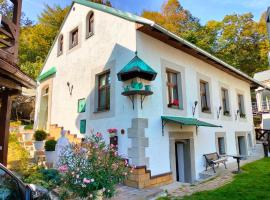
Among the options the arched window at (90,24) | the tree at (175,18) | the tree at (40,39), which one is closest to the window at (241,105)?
the arched window at (90,24)

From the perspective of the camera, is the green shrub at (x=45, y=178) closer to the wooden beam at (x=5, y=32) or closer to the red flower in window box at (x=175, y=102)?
the wooden beam at (x=5, y=32)

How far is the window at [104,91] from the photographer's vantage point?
28.8 feet

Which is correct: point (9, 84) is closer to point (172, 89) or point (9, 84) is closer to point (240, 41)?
point (172, 89)

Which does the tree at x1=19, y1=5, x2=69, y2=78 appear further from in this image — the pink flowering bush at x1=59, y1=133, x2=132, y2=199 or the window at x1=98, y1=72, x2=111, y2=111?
the pink flowering bush at x1=59, y1=133, x2=132, y2=199

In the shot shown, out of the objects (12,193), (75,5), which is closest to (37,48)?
(75,5)

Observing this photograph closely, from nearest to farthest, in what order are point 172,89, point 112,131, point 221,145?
point 112,131
point 172,89
point 221,145

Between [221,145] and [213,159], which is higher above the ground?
[221,145]

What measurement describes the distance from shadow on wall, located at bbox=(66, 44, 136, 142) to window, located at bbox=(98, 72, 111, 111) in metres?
0.08

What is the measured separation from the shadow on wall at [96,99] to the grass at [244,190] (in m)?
3.50

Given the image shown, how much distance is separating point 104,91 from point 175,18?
2184 centimetres

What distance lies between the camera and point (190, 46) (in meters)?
8.99

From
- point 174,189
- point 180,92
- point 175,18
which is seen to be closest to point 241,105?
point 180,92

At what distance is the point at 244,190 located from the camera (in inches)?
259

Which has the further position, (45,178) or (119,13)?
(119,13)
